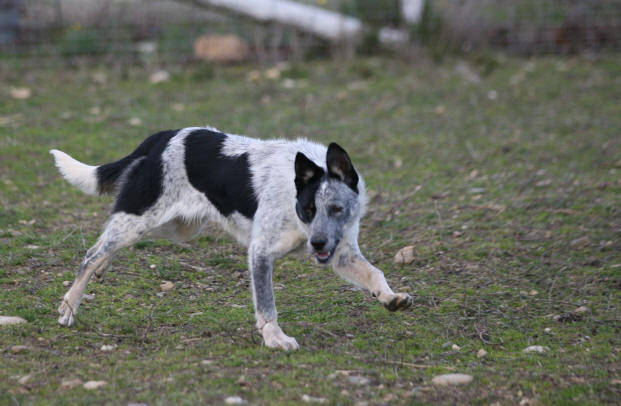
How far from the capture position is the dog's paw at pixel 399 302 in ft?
13.6

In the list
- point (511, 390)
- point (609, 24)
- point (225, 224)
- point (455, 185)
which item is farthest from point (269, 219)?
point (609, 24)

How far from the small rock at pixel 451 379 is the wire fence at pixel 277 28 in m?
8.51

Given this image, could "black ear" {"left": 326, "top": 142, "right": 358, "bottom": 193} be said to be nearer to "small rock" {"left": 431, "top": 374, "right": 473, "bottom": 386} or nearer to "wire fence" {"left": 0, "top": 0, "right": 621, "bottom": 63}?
"small rock" {"left": 431, "top": 374, "right": 473, "bottom": 386}

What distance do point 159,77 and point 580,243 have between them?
700cm

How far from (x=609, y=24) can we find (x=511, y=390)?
9.87 metres

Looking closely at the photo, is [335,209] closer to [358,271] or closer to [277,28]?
[358,271]

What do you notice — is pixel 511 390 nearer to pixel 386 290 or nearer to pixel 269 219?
pixel 386 290

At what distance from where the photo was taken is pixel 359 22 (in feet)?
40.1

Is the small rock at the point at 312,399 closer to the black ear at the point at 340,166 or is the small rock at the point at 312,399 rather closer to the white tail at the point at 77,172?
the black ear at the point at 340,166

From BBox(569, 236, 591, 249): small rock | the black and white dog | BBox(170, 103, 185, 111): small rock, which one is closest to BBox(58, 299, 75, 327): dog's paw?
the black and white dog

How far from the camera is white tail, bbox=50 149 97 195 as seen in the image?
5070 mm

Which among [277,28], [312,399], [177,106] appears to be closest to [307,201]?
[312,399]

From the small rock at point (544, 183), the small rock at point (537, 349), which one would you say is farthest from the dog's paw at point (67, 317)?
the small rock at point (544, 183)

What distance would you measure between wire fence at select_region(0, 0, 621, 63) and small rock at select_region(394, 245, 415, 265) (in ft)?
21.3
